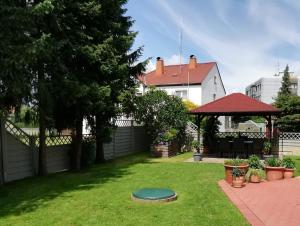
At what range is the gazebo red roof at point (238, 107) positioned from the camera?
18.6m

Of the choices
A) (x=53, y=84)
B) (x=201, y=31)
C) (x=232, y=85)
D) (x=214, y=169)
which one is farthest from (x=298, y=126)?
(x=232, y=85)

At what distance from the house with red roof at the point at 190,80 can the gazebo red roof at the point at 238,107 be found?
718 inches

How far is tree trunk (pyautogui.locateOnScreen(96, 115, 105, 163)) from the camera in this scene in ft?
53.0

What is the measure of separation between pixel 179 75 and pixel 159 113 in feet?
70.5

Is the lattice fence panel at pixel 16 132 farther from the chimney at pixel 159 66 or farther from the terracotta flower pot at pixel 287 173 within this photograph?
the chimney at pixel 159 66

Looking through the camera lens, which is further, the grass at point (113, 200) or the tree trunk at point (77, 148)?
the tree trunk at point (77, 148)

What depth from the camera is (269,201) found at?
956 centimetres

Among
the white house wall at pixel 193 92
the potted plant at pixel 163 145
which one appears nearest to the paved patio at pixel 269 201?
the potted plant at pixel 163 145

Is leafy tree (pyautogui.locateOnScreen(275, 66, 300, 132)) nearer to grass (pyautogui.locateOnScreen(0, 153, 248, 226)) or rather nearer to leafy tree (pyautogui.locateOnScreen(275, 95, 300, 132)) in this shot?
leafy tree (pyautogui.locateOnScreen(275, 95, 300, 132))

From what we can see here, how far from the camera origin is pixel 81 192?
10.8 meters

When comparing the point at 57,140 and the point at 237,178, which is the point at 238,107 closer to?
the point at 237,178

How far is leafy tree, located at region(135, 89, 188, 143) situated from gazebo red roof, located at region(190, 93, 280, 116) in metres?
2.37

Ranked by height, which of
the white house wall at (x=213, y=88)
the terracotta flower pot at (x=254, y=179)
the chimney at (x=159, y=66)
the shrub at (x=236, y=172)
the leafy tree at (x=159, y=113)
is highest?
the chimney at (x=159, y=66)

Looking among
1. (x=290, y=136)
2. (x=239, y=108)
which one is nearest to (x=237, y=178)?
(x=239, y=108)
